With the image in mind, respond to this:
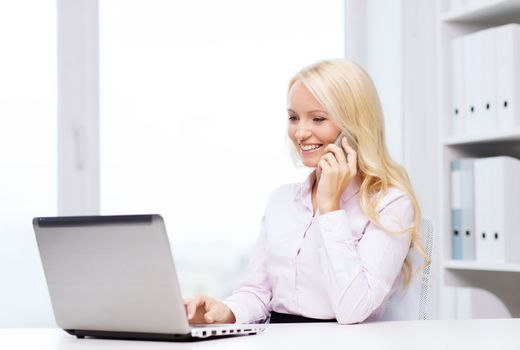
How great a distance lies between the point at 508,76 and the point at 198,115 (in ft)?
3.79

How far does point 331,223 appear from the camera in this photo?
1.71 m

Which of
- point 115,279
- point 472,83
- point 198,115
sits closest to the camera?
point 115,279

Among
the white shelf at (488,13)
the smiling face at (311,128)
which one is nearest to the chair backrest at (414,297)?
the smiling face at (311,128)

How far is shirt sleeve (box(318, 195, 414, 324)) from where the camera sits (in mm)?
1654

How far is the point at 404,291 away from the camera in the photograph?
6.05 ft

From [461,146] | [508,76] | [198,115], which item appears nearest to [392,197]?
[508,76]

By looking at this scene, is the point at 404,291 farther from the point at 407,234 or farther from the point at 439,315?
the point at 439,315

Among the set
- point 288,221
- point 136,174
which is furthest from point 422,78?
point 288,221

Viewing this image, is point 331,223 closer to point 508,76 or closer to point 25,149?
point 508,76

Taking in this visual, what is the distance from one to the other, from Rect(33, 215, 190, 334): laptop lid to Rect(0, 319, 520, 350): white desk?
0.12 ft

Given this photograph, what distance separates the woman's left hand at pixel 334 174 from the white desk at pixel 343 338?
325mm

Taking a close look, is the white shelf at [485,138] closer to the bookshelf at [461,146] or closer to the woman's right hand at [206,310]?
the bookshelf at [461,146]

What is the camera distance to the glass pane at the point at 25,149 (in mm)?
2666

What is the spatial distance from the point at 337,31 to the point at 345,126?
1.58 metres
